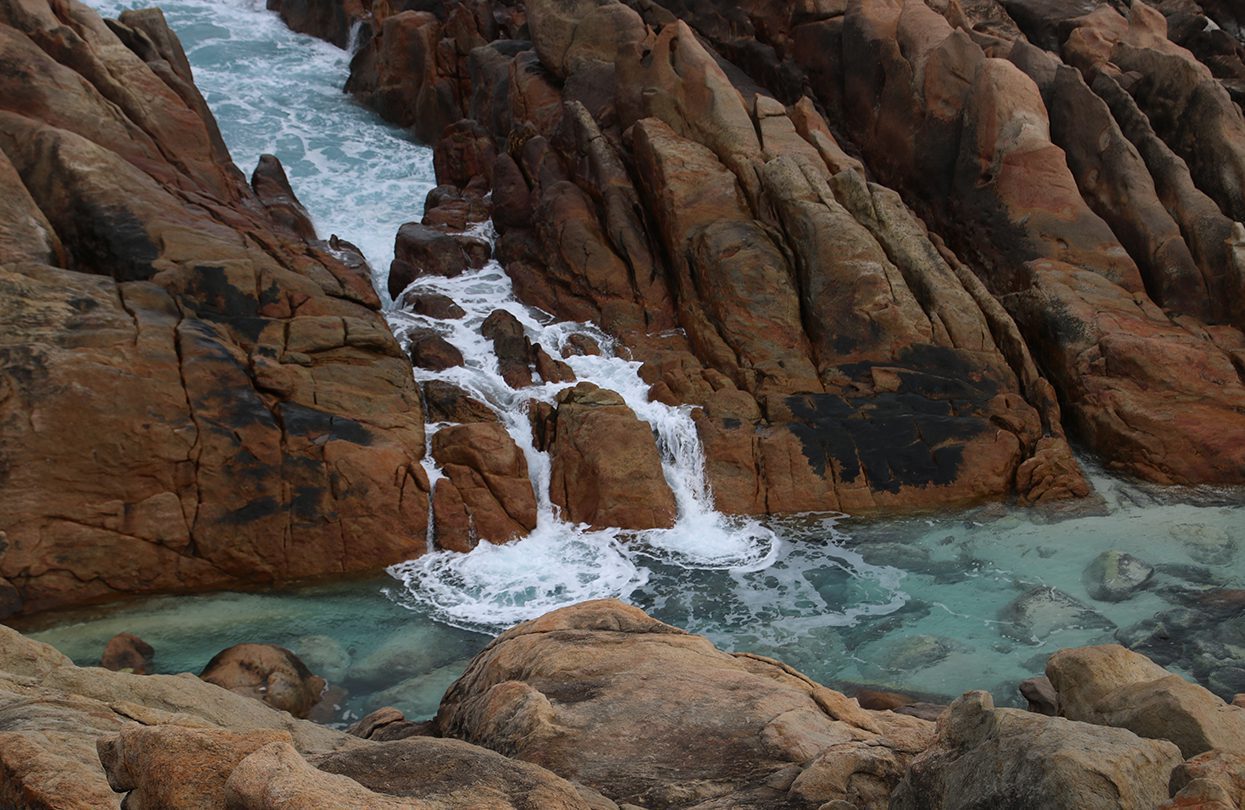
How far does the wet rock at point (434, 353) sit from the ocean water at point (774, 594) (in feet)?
1.12

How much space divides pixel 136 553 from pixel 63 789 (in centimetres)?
1165

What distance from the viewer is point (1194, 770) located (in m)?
5.96

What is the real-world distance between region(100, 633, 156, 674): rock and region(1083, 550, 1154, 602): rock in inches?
531

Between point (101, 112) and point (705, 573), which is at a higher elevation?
point (101, 112)

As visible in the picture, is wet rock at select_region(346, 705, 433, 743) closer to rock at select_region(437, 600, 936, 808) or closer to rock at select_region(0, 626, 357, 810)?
rock at select_region(437, 600, 936, 808)

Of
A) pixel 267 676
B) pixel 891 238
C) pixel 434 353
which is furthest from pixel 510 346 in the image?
pixel 267 676

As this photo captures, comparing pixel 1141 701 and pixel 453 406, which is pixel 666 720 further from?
pixel 453 406

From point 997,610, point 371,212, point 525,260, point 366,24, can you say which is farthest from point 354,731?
point 366,24

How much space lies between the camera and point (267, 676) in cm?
1373

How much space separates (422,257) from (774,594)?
41.4 feet

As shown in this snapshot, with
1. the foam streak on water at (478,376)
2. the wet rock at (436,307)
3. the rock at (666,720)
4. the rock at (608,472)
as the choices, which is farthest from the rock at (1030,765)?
the wet rock at (436,307)

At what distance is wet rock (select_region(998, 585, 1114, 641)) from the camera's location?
15.8 m

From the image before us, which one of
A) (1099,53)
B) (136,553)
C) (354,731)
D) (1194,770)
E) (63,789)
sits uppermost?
(1099,53)

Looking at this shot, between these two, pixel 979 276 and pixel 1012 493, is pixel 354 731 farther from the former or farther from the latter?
pixel 979 276
